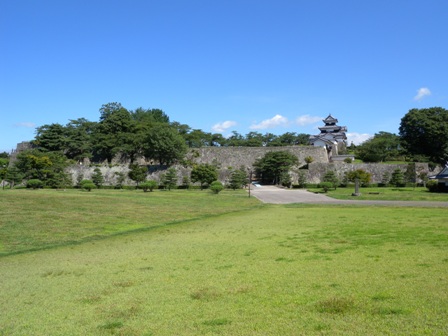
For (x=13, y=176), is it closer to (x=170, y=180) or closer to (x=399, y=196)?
(x=170, y=180)

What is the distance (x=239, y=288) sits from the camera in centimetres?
590

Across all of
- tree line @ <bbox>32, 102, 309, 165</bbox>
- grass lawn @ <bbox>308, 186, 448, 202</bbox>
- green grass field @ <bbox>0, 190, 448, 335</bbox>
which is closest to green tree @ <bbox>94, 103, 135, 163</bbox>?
tree line @ <bbox>32, 102, 309, 165</bbox>

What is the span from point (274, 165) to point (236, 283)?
45.7m

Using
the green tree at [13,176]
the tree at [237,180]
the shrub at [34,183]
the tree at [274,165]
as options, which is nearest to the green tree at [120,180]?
the shrub at [34,183]

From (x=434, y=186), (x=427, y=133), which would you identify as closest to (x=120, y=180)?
(x=434, y=186)

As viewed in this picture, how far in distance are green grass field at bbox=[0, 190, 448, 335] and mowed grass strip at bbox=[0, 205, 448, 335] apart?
0.02 metres

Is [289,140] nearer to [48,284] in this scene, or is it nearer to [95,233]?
[95,233]

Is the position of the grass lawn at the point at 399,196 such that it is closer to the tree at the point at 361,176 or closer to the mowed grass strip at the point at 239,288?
the tree at the point at 361,176

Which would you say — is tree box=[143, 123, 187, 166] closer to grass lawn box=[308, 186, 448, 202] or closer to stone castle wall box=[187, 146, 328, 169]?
stone castle wall box=[187, 146, 328, 169]

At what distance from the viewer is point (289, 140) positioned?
83938 millimetres

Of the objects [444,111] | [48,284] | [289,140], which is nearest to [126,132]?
[289,140]

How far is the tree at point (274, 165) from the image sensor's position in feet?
166

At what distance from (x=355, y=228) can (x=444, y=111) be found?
51.4 meters

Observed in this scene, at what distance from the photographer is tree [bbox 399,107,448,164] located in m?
53.5
